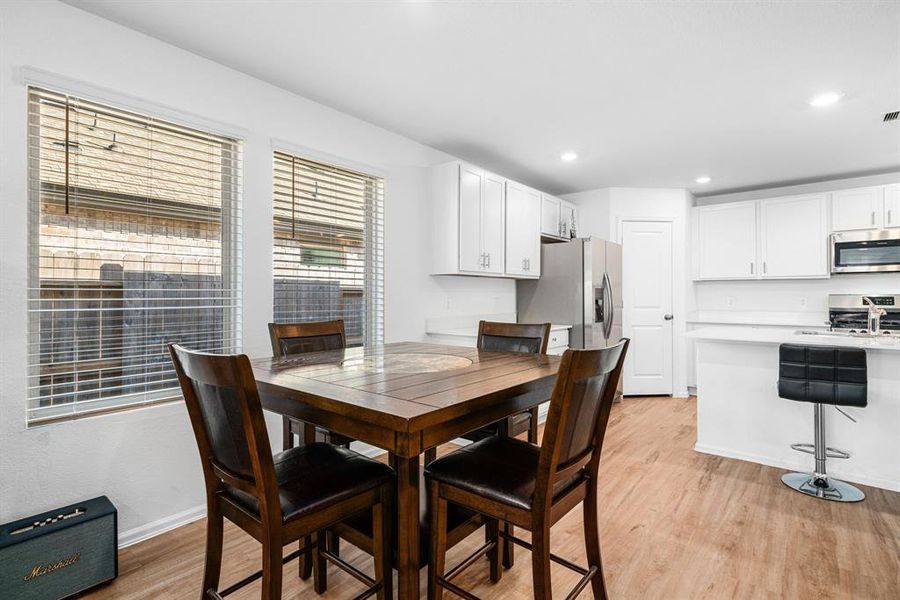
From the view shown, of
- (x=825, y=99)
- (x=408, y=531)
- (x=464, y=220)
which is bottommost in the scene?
(x=408, y=531)

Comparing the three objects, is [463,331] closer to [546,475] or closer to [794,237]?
[546,475]

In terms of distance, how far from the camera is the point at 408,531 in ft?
4.11

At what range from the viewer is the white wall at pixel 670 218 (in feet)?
16.8

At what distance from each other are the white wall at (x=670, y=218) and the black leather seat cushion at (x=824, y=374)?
103 inches

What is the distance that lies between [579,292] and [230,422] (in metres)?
3.68

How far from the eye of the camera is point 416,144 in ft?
12.1

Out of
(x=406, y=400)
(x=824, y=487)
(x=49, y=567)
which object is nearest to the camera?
(x=406, y=400)

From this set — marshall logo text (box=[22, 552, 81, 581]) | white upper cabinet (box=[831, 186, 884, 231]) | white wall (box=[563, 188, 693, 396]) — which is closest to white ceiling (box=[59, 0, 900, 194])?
white upper cabinet (box=[831, 186, 884, 231])

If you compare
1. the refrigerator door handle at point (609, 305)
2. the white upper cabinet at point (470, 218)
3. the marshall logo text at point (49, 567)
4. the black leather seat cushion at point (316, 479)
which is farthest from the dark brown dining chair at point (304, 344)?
the refrigerator door handle at point (609, 305)

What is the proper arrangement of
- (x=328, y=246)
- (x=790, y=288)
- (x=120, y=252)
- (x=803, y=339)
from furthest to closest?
(x=790, y=288) < (x=328, y=246) < (x=803, y=339) < (x=120, y=252)

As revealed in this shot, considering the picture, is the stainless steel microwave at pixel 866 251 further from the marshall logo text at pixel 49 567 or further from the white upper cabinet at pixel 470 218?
the marshall logo text at pixel 49 567

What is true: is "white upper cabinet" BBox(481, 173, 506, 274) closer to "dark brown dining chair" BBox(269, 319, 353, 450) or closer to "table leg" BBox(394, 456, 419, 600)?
"dark brown dining chair" BBox(269, 319, 353, 450)

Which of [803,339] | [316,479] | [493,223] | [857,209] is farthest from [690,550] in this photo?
[857,209]

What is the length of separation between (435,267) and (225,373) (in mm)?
2684
